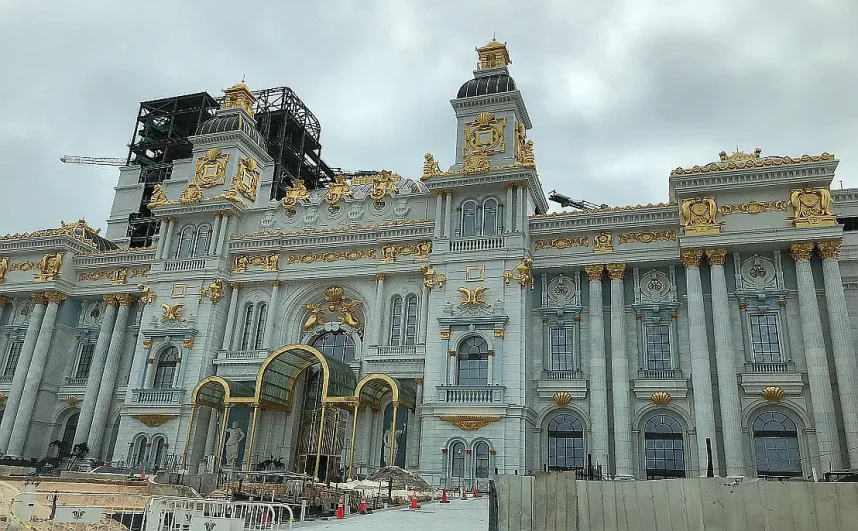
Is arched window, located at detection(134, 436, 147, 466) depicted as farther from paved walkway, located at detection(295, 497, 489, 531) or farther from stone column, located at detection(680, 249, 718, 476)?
stone column, located at detection(680, 249, 718, 476)

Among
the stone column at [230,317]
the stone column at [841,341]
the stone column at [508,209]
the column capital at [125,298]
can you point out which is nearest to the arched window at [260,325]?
the stone column at [230,317]

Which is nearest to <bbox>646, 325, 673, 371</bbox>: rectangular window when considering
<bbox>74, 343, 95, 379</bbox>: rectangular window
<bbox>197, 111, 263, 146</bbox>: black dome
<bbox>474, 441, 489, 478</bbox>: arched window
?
<bbox>474, 441, 489, 478</bbox>: arched window

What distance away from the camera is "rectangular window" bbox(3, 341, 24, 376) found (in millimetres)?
43531

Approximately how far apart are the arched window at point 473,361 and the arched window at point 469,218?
576cm

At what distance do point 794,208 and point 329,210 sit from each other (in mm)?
24241

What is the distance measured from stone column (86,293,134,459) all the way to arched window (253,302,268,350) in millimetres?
9481

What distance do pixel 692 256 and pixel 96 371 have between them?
112ft

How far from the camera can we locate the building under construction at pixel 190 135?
66.1 metres

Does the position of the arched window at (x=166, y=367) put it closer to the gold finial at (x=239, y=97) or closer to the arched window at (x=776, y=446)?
the gold finial at (x=239, y=97)

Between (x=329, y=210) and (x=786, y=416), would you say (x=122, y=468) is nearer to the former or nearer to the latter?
(x=329, y=210)

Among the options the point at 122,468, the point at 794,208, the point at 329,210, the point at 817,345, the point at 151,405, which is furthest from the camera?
the point at 329,210

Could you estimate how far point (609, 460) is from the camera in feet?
103

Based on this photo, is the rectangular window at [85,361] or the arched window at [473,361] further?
the rectangular window at [85,361]

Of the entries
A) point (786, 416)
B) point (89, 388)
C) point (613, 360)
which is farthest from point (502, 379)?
point (89, 388)
